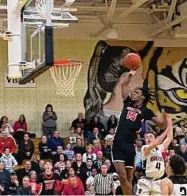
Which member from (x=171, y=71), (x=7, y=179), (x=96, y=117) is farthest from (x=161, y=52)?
(x=7, y=179)

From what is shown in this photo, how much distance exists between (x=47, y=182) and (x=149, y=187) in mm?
6764

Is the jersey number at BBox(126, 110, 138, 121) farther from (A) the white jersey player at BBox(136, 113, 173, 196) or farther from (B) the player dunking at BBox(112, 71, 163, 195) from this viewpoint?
(A) the white jersey player at BBox(136, 113, 173, 196)

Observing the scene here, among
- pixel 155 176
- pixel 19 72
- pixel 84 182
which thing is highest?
pixel 19 72

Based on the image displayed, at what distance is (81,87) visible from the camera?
2097cm

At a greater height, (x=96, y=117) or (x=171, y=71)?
(x=171, y=71)

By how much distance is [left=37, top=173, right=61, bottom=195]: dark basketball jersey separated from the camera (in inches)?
578

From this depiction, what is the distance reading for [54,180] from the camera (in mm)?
15023

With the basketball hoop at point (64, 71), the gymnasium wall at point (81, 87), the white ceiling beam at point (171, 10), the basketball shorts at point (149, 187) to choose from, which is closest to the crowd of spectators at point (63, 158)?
the gymnasium wall at point (81, 87)

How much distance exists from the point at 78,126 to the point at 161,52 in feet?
14.4

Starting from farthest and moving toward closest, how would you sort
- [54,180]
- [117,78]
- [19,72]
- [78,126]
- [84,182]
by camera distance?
[117,78] → [78,126] → [84,182] → [54,180] → [19,72]

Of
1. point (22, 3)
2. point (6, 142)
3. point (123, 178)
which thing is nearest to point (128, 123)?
point (123, 178)

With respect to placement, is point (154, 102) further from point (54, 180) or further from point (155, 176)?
point (155, 176)

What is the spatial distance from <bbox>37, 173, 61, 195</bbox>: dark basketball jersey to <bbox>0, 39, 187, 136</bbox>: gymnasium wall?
17.1 ft

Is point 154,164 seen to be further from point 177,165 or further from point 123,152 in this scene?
point 177,165
